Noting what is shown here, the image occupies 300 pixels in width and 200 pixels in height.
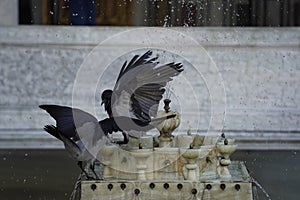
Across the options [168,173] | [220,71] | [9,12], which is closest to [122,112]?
[168,173]

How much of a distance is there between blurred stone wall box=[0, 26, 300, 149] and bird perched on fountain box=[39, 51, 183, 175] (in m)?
2.40

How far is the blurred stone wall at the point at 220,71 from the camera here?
4805mm

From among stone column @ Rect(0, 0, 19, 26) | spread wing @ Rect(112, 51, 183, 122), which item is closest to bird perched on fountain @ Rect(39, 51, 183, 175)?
spread wing @ Rect(112, 51, 183, 122)

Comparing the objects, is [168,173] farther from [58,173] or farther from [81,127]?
[58,173]

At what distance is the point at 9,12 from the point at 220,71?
140cm

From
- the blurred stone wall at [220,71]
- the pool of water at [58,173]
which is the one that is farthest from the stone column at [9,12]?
Result: the pool of water at [58,173]

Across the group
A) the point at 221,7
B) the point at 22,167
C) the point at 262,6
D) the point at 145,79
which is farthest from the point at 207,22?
the point at 145,79

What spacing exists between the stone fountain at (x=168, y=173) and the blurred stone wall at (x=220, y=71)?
7.71ft

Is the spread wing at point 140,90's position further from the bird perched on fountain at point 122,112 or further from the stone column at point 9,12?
the stone column at point 9,12

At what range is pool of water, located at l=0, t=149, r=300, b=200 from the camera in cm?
335

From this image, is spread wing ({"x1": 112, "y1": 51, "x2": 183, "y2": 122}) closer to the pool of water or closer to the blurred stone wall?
the pool of water

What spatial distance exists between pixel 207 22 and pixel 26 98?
1.68 m

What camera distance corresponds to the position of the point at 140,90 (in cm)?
239

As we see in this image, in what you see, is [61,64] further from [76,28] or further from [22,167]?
[22,167]
